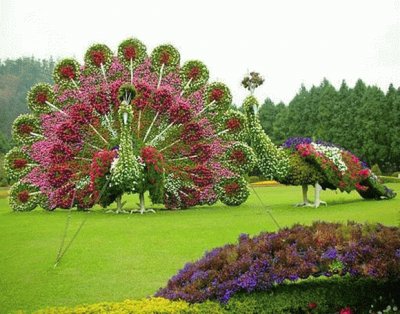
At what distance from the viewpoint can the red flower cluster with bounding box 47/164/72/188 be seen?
19.4m

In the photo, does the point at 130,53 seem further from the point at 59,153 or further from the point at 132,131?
the point at 59,153

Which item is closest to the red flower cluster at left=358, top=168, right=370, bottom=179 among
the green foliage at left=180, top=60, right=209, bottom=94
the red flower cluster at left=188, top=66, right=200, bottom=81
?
the green foliage at left=180, top=60, right=209, bottom=94

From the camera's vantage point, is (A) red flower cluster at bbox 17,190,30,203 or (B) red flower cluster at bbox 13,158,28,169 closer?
(A) red flower cluster at bbox 17,190,30,203

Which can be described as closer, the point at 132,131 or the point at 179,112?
the point at 132,131

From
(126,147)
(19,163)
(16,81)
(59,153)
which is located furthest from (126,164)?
(16,81)

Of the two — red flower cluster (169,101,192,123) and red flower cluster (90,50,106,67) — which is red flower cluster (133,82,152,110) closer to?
red flower cluster (169,101,192,123)

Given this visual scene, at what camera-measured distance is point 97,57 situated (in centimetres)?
2138

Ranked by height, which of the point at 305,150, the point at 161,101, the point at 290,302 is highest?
the point at 161,101

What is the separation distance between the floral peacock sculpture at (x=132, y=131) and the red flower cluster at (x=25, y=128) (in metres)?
0.04

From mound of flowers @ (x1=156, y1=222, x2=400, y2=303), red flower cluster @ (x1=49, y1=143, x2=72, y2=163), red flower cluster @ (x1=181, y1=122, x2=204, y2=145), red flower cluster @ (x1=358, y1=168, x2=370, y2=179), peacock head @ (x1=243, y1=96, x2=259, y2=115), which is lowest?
mound of flowers @ (x1=156, y1=222, x2=400, y2=303)

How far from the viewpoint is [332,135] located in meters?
49.7

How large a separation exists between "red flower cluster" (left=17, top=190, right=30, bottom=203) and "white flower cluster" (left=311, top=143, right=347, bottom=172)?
10.6m

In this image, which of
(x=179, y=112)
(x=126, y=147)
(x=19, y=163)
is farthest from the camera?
(x=19, y=163)

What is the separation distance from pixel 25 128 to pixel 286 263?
56.0ft
